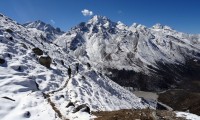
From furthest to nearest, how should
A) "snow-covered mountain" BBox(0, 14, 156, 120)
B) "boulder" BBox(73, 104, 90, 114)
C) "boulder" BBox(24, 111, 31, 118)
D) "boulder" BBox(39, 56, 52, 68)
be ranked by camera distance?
1. "boulder" BBox(39, 56, 52, 68)
2. "boulder" BBox(73, 104, 90, 114)
3. "snow-covered mountain" BBox(0, 14, 156, 120)
4. "boulder" BBox(24, 111, 31, 118)

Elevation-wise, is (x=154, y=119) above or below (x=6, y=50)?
below

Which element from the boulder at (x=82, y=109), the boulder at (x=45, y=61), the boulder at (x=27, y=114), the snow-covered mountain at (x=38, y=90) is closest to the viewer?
the boulder at (x=27, y=114)

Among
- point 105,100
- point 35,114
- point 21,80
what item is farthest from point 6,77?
point 105,100

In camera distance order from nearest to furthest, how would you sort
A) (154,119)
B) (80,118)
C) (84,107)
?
(154,119) → (80,118) → (84,107)

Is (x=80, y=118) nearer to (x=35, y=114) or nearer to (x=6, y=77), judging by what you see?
(x=35, y=114)

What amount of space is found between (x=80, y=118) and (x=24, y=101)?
11.4 m

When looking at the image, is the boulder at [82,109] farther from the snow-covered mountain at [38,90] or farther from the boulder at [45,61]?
the boulder at [45,61]

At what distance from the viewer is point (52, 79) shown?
235ft

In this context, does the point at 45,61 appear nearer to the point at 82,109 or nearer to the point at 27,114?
the point at 82,109

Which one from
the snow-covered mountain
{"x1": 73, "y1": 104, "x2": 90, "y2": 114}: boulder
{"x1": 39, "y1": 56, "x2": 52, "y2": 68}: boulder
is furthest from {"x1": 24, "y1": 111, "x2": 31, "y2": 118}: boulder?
{"x1": 39, "y1": 56, "x2": 52, "y2": 68}: boulder

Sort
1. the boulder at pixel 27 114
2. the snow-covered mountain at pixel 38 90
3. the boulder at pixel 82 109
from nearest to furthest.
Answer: the boulder at pixel 27 114 → the snow-covered mountain at pixel 38 90 → the boulder at pixel 82 109

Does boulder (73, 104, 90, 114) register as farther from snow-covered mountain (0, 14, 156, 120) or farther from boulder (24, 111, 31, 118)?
boulder (24, 111, 31, 118)

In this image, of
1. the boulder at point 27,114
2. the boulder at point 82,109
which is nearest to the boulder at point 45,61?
the boulder at point 82,109

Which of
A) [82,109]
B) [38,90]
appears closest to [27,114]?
[82,109]
